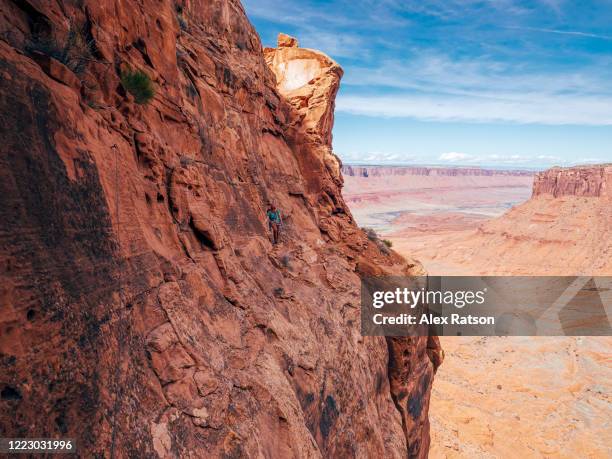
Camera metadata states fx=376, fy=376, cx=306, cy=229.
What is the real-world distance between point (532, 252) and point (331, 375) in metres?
73.6

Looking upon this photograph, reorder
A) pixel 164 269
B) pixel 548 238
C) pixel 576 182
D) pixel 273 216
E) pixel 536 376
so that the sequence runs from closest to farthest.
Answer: pixel 164 269, pixel 273 216, pixel 536 376, pixel 548 238, pixel 576 182

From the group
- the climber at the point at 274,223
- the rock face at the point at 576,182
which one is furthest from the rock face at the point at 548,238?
the climber at the point at 274,223

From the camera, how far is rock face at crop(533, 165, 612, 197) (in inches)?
2936

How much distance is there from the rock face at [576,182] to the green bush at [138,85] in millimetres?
90271

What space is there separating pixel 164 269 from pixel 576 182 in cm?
9447

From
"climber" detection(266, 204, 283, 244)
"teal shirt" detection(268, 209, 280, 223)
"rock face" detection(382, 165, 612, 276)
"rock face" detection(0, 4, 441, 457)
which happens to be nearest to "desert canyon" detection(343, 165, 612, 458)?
"rock face" detection(382, 165, 612, 276)

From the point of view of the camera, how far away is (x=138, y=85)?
23.5ft

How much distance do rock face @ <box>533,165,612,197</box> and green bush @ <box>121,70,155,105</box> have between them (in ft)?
Answer: 296

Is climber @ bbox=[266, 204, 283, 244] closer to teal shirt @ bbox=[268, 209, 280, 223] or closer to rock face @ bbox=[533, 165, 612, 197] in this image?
teal shirt @ bbox=[268, 209, 280, 223]

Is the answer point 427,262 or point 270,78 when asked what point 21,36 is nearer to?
point 270,78

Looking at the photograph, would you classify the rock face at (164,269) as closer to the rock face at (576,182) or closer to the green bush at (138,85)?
the green bush at (138,85)

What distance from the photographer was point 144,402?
486 centimetres

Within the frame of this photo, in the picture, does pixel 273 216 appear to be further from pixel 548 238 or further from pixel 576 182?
pixel 576 182

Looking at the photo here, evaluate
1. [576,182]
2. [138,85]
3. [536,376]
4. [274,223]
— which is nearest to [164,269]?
[138,85]
